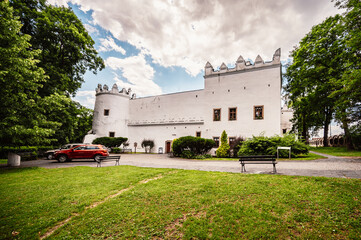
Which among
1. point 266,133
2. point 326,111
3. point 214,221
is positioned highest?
point 326,111

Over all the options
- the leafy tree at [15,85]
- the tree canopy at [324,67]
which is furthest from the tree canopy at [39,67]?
the tree canopy at [324,67]

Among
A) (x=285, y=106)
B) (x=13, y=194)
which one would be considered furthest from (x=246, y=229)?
(x=285, y=106)

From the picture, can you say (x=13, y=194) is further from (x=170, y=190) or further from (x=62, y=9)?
(x=62, y=9)

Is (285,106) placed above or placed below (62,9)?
below

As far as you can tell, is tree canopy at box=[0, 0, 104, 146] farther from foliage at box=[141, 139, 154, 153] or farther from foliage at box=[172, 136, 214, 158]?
foliage at box=[172, 136, 214, 158]

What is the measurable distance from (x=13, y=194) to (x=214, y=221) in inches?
280

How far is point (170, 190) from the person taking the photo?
18.0 ft

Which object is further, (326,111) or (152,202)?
(326,111)

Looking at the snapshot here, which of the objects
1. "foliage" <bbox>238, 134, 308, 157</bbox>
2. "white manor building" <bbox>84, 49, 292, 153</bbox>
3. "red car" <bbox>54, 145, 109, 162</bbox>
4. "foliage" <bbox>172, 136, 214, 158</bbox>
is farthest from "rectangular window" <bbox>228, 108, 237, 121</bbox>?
"red car" <bbox>54, 145, 109, 162</bbox>

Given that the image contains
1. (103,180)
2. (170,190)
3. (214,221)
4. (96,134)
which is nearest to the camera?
(214,221)

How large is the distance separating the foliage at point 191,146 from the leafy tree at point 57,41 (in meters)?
12.7

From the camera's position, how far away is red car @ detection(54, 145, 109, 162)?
1430cm

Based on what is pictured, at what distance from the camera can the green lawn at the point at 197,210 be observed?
10.9 feet

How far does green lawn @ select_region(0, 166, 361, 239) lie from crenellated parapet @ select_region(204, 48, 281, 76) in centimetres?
1576
